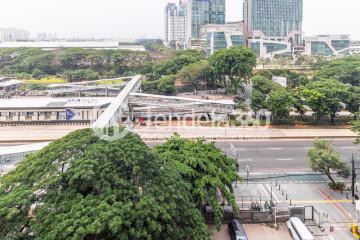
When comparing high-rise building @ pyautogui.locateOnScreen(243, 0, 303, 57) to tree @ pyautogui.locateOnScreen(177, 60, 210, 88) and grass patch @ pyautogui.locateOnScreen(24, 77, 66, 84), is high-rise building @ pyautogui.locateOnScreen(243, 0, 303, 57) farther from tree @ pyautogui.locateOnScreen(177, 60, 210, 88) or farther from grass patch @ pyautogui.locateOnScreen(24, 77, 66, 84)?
grass patch @ pyautogui.locateOnScreen(24, 77, 66, 84)

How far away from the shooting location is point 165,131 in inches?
1158

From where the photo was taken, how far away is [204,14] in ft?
375

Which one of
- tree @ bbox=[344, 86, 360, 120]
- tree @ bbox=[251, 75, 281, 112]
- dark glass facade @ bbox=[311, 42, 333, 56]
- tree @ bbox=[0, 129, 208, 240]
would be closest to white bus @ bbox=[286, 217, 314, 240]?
tree @ bbox=[0, 129, 208, 240]

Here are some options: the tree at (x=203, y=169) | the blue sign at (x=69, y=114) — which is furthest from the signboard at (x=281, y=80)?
the tree at (x=203, y=169)

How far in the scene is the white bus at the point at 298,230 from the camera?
1258 cm

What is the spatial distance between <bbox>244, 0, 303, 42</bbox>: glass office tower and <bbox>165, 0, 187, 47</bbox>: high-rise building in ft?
134

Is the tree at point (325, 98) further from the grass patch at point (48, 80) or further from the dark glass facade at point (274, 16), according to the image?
the dark glass facade at point (274, 16)

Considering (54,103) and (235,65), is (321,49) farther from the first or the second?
(54,103)

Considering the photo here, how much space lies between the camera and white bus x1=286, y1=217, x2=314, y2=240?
1258 cm

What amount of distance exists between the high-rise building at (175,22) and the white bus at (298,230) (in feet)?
427

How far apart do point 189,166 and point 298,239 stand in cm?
515

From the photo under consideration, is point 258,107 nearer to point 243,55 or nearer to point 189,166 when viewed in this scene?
point 243,55

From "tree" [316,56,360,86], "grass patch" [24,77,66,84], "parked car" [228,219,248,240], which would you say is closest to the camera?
"parked car" [228,219,248,240]

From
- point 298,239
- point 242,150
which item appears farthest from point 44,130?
point 298,239
